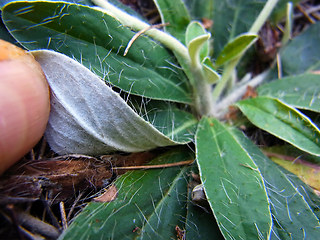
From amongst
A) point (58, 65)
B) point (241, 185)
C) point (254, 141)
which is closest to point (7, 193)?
point (58, 65)

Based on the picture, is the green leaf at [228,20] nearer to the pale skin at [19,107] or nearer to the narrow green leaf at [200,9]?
the narrow green leaf at [200,9]

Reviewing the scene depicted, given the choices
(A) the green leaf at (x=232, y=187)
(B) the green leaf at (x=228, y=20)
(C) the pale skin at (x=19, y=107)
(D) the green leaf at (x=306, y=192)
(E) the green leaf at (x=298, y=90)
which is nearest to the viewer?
(C) the pale skin at (x=19, y=107)

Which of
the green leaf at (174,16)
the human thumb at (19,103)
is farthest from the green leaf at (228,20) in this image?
the human thumb at (19,103)

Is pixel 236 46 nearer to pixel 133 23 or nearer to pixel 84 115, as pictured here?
pixel 133 23

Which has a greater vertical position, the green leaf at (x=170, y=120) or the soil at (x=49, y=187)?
the green leaf at (x=170, y=120)

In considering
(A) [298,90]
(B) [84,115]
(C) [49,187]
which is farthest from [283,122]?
(C) [49,187]

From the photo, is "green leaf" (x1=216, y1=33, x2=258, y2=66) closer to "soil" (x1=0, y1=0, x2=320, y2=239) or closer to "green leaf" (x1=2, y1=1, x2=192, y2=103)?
"green leaf" (x1=2, y1=1, x2=192, y2=103)

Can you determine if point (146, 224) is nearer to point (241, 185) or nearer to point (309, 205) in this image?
point (241, 185)
